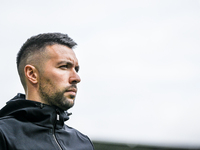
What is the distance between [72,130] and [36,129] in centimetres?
66

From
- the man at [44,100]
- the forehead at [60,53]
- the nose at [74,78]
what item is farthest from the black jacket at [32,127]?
the forehead at [60,53]

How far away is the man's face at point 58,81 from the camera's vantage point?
2.55 meters

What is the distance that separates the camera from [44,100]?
2.57 metres

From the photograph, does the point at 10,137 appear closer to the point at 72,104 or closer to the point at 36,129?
the point at 36,129

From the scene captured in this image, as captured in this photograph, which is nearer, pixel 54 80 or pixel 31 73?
pixel 54 80

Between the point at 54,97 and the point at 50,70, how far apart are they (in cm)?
29

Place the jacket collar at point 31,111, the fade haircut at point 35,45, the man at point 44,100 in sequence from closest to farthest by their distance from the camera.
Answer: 1. the man at point 44,100
2. the jacket collar at point 31,111
3. the fade haircut at point 35,45

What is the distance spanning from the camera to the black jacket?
2.10 meters

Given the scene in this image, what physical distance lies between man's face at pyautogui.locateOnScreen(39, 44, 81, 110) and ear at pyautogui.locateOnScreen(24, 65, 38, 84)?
0.07 meters

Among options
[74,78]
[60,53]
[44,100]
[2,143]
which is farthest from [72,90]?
[2,143]

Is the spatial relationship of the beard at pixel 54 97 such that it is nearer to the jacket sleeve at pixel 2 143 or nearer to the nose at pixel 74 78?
the nose at pixel 74 78

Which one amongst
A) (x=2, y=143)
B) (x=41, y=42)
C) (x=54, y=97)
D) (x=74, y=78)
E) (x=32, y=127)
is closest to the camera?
(x=2, y=143)

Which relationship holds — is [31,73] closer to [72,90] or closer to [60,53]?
[60,53]

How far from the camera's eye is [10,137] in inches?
81.8
